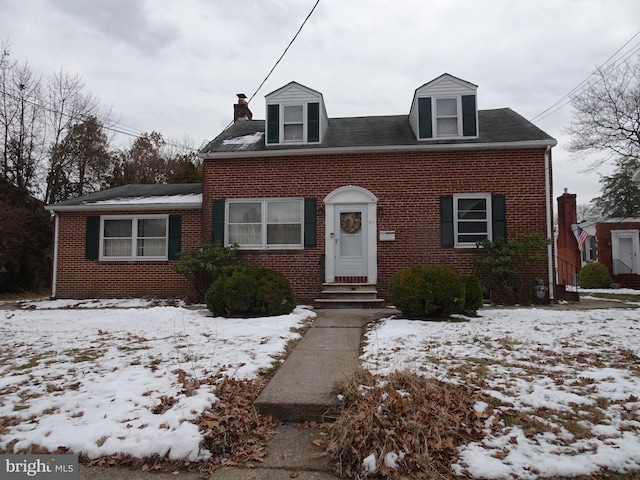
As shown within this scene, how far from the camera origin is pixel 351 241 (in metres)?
10.8

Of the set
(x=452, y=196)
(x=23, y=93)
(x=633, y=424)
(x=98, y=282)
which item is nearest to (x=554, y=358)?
(x=633, y=424)

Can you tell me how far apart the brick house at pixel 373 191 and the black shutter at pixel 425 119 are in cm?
3

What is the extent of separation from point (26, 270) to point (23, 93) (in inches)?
364

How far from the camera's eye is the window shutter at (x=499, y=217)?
10.4m

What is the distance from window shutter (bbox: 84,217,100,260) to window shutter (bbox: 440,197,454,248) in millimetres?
9850

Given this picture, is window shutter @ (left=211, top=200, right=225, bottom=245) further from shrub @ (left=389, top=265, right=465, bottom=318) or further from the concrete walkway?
shrub @ (left=389, top=265, right=465, bottom=318)

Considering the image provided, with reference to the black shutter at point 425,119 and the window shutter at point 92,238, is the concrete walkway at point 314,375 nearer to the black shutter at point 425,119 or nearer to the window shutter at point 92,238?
the black shutter at point 425,119

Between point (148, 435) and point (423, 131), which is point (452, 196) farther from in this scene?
point (148, 435)

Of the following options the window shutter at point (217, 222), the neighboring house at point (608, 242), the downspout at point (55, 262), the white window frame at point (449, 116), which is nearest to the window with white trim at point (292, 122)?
the window shutter at point (217, 222)

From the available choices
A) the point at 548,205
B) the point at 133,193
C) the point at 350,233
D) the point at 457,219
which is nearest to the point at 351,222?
the point at 350,233

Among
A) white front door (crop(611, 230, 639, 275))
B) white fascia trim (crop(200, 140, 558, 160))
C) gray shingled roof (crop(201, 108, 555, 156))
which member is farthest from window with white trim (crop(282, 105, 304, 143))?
white front door (crop(611, 230, 639, 275))

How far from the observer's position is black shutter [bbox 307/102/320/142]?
11.3m

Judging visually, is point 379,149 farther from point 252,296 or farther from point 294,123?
point 252,296

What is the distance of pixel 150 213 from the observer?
12148mm
